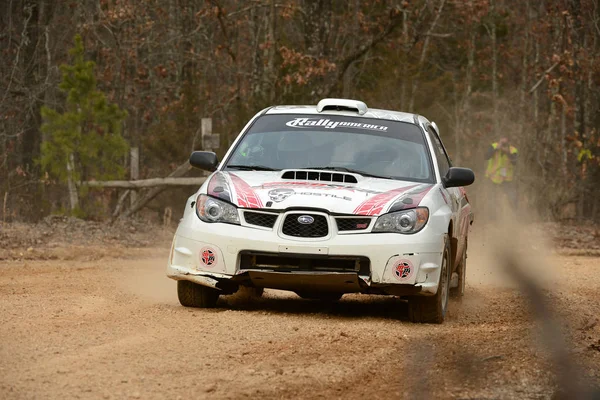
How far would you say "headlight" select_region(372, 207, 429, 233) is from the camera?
8875 mm

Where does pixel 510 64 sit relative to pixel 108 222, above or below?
above

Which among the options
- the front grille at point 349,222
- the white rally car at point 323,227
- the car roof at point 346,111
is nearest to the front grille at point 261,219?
the white rally car at point 323,227

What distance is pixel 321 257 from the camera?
28.9 feet

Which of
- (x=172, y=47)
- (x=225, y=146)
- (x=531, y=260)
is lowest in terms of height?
(x=531, y=260)

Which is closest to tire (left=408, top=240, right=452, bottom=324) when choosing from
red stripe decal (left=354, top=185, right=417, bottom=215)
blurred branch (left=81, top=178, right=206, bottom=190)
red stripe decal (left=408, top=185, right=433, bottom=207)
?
red stripe decal (left=408, top=185, right=433, bottom=207)

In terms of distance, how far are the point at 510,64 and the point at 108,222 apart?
3073 centimetres

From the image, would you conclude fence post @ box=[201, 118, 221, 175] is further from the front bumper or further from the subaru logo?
the subaru logo

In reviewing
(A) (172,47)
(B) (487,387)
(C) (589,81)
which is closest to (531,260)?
(B) (487,387)

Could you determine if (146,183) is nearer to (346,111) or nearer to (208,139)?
(208,139)

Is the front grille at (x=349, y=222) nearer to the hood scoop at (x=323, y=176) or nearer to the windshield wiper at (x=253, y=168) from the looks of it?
the hood scoop at (x=323, y=176)

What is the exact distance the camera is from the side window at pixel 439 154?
10489 mm

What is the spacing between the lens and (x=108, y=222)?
2005cm

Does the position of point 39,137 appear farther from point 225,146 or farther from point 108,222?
point 108,222

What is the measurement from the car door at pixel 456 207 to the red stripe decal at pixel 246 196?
→ 1.70 meters
